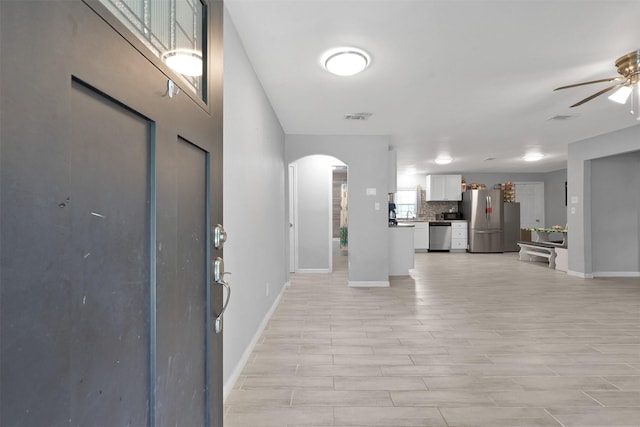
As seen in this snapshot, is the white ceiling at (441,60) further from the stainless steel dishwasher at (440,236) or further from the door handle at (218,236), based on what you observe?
the stainless steel dishwasher at (440,236)

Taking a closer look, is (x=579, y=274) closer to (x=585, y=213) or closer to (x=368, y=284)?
(x=585, y=213)

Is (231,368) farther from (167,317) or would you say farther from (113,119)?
(113,119)

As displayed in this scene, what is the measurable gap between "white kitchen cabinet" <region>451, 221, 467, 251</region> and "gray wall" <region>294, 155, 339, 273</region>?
5.04 metres

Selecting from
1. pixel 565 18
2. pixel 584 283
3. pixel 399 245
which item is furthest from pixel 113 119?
pixel 584 283

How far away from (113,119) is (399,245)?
18.4 ft

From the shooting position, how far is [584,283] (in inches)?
210

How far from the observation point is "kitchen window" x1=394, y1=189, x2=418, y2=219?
424 inches

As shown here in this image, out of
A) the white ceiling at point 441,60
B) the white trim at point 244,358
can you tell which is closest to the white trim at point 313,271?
the white trim at point 244,358

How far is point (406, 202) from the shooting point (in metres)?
10.9

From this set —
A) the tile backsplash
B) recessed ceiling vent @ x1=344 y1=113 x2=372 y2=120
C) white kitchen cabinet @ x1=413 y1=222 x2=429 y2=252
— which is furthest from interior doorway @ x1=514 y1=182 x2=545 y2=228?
recessed ceiling vent @ x1=344 y1=113 x2=372 y2=120

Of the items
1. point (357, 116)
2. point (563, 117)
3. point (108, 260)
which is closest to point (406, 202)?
point (563, 117)

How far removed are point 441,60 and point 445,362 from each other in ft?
7.84

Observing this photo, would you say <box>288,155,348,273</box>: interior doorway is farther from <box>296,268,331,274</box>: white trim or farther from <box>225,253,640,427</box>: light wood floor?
<box>225,253,640,427</box>: light wood floor

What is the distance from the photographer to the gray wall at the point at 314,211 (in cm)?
655
